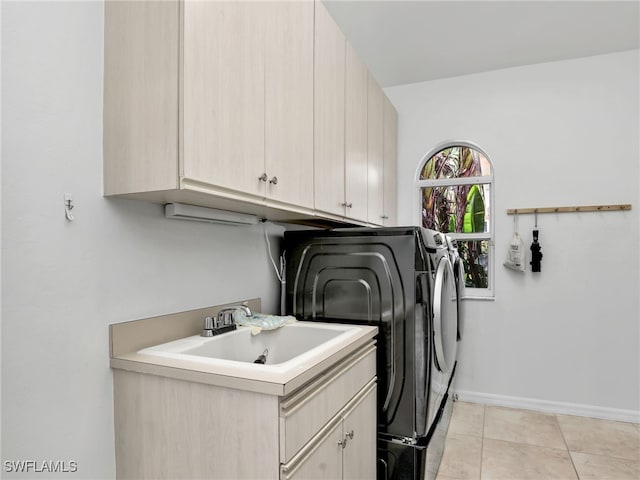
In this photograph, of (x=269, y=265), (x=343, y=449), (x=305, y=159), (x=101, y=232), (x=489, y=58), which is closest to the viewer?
(x=101, y=232)

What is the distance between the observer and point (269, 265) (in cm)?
216

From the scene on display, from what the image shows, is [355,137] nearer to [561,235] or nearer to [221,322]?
[221,322]

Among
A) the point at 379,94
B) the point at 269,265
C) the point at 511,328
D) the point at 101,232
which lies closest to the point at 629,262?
the point at 511,328

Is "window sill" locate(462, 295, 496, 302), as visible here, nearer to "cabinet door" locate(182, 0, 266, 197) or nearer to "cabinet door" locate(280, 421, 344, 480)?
"cabinet door" locate(280, 421, 344, 480)

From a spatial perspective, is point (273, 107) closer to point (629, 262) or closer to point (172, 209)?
point (172, 209)

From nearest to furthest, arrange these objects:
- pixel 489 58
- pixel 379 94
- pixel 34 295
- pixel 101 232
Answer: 1. pixel 34 295
2. pixel 101 232
3. pixel 379 94
4. pixel 489 58

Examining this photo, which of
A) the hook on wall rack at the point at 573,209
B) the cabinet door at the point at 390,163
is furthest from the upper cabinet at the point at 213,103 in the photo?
the hook on wall rack at the point at 573,209

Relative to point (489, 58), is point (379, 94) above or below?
below

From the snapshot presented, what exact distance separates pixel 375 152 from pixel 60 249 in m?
2.04

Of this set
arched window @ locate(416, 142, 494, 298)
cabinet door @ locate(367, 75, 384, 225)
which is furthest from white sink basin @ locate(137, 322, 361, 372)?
arched window @ locate(416, 142, 494, 298)

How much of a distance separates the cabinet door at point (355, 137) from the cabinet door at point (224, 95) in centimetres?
86

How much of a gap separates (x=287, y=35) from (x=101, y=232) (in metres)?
1.01

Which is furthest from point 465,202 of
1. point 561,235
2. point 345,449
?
point 345,449

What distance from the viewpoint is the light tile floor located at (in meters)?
2.20
